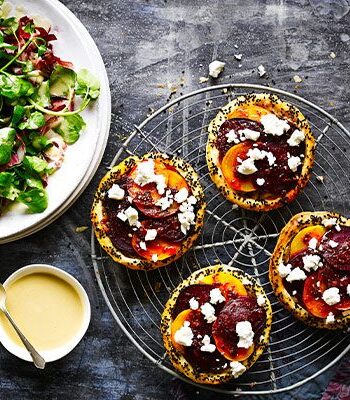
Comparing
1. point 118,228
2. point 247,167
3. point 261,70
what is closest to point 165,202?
point 118,228

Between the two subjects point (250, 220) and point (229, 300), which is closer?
point (229, 300)

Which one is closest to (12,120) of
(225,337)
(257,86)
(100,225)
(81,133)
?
(81,133)

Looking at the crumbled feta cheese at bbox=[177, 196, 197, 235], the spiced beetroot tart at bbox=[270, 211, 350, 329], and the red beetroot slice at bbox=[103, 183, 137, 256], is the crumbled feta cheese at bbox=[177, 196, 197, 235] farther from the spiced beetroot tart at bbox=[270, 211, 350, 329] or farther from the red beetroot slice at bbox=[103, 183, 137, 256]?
the spiced beetroot tart at bbox=[270, 211, 350, 329]

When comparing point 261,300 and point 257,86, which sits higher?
point 257,86

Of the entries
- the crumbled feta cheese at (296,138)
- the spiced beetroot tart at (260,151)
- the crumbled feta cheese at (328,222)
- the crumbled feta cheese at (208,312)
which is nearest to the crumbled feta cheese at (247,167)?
the spiced beetroot tart at (260,151)

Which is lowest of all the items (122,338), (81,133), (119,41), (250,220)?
(122,338)

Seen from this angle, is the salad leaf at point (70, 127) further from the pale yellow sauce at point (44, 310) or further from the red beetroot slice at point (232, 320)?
the red beetroot slice at point (232, 320)

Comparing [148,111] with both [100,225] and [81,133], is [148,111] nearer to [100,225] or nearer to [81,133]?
[81,133]
